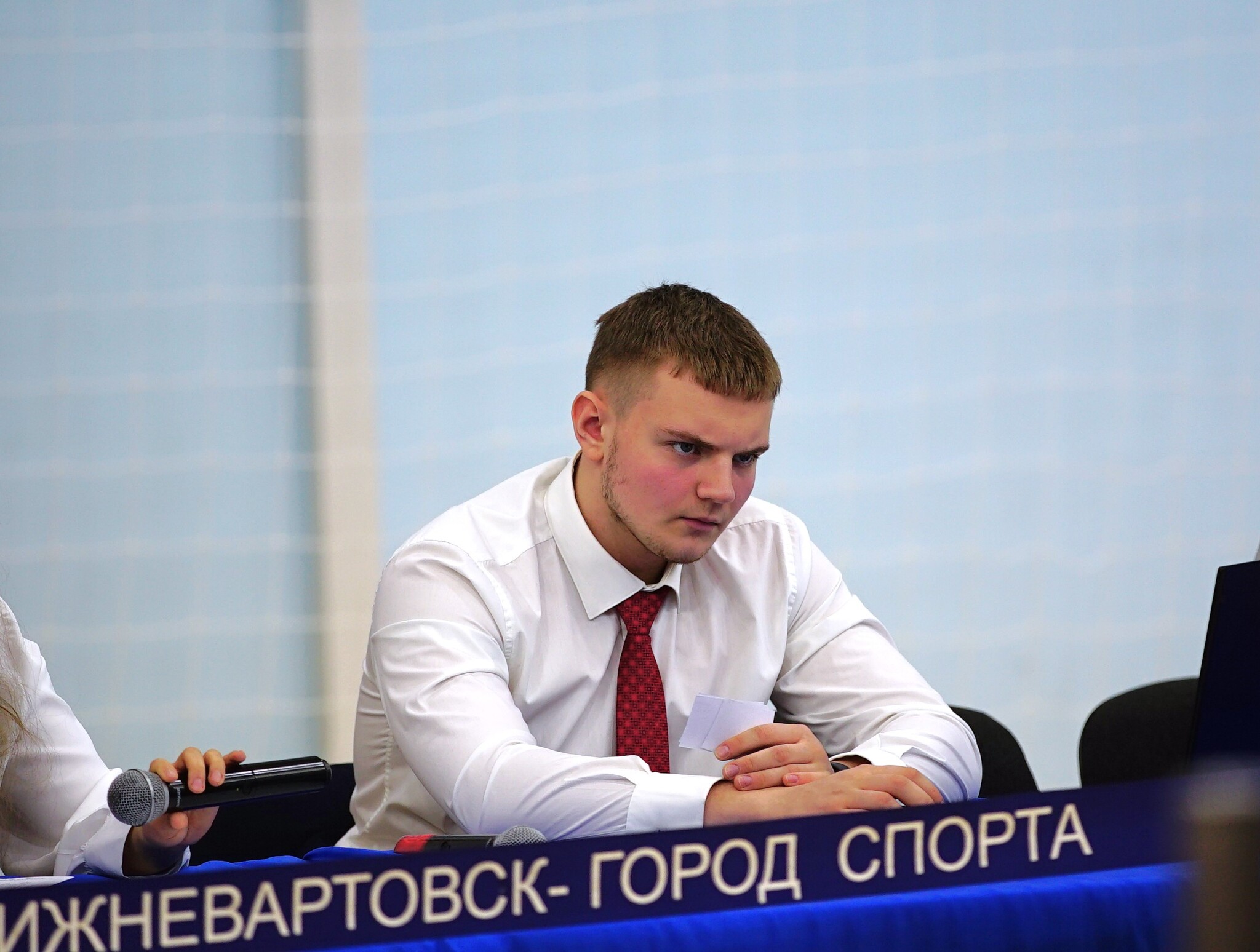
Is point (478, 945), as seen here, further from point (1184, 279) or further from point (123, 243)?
point (1184, 279)

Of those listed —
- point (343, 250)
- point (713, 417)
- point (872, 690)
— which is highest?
point (343, 250)

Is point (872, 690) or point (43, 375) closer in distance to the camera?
point (872, 690)

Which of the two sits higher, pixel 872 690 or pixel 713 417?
pixel 713 417

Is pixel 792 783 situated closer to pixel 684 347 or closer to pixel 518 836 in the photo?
pixel 518 836

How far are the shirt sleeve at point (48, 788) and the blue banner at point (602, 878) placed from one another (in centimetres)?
76

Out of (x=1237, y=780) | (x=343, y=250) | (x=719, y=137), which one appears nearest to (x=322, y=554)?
(x=343, y=250)

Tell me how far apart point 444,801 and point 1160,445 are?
277 centimetres

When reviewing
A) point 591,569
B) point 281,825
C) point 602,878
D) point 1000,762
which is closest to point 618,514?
point 591,569

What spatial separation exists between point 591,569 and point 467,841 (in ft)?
2.26

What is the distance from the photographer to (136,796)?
1.20m

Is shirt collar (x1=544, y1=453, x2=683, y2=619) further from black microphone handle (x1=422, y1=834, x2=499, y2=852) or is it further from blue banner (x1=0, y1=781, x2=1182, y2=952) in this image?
blue banner (x1=0, y1=781, x2=1182, y2=952)

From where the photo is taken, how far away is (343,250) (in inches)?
133

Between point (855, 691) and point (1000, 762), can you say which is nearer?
point (855, 691)

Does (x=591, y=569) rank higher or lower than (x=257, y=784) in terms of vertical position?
higher
